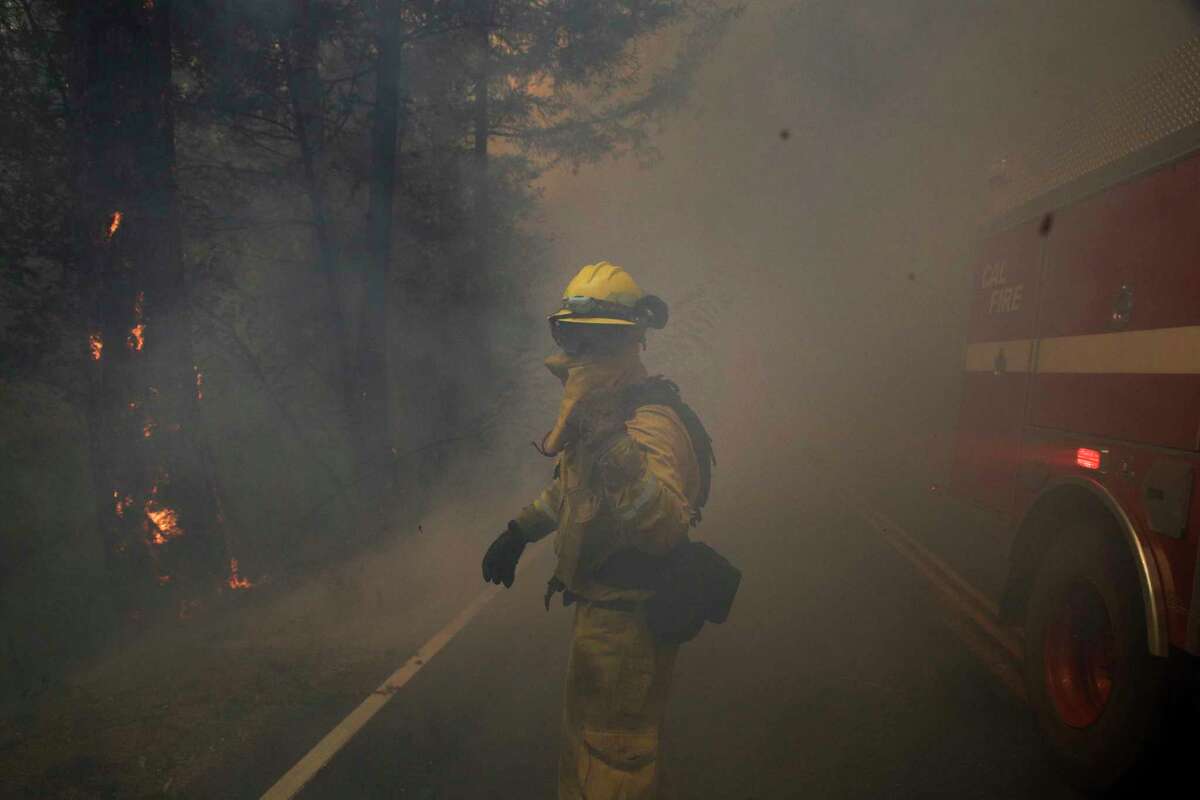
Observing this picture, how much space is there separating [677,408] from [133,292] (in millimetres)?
4580

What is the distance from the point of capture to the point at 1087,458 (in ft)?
13.0

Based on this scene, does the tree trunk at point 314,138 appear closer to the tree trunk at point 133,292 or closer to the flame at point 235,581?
the flame at point 235,581

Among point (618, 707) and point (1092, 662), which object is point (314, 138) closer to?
point (618, 707)

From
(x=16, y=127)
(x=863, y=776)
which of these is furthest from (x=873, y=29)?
(x=863, y=776)

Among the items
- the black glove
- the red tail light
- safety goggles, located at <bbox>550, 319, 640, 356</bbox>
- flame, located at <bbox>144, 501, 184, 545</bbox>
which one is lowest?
flame, located at <bbox>144, 501, 184, 545</bbox>

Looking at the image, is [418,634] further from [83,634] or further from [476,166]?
[476,166]

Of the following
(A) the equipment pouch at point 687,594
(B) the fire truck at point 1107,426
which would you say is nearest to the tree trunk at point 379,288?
(B) the fire truck at point 1107,426

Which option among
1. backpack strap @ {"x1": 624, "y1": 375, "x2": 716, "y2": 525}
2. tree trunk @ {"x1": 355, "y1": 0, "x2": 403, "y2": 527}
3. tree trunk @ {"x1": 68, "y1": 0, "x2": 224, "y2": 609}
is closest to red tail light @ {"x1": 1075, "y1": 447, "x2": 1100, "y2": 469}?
backpack strap @ {"x1": 624, "y1": 375, "x2": 716, "y2": 525}

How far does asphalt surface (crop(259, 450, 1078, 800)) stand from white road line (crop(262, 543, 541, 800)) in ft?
0.19

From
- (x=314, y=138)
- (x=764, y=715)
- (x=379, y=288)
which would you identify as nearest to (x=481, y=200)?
(x=314, y=138)

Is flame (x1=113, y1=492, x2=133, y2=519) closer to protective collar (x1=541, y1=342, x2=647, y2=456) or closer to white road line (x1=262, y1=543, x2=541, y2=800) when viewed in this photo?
white road line (x1=262, y1=543, x2=541, y2=800)

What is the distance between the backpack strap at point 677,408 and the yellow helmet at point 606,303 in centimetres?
21

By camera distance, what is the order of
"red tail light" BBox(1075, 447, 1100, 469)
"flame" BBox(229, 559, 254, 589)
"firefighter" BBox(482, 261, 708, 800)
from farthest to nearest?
"flame" BBox(229, 559, 254, 589) < "red tail light" BBox(1075, 447, 1100, 469) < "firefighter" BBox(482, 261, 708, 800)

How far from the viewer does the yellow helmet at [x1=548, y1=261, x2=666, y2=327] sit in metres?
2.63
